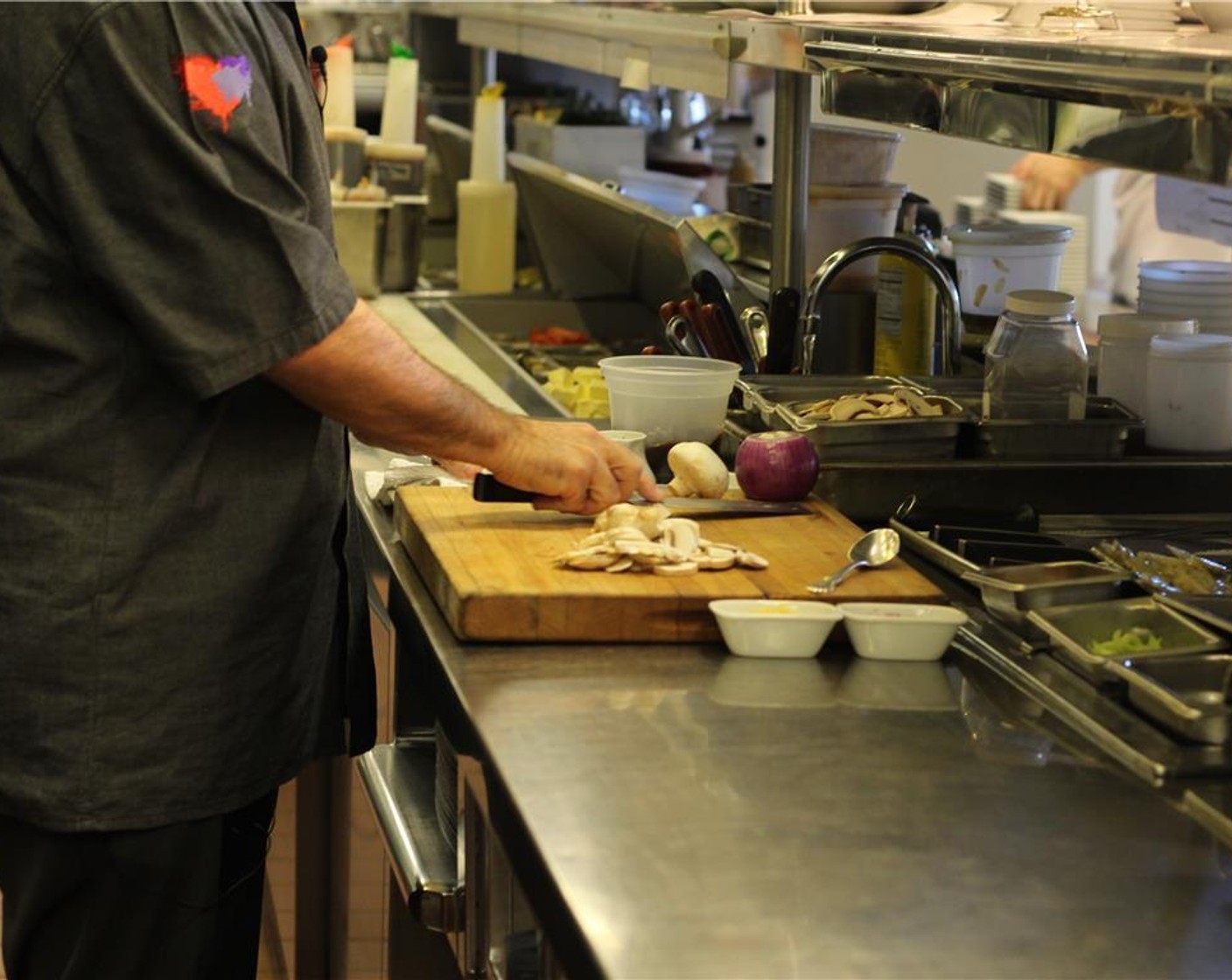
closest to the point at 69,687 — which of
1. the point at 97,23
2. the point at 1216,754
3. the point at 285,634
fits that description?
the point at 285,634

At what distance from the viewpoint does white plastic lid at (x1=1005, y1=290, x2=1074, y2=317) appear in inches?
83.5

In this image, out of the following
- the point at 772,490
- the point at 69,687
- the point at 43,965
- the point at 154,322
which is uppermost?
the point at 154,322

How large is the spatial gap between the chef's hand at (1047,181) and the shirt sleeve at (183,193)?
4874 mm

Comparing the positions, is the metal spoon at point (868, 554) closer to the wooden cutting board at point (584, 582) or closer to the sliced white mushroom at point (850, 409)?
the wooden cutting board at point (584, 582)

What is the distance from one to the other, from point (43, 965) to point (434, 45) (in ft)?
15.3

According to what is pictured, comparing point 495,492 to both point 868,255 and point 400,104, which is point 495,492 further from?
point 400,104

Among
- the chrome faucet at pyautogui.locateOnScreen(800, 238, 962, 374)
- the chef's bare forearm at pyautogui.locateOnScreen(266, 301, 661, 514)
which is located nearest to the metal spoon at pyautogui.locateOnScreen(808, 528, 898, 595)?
the chef's bare forearm at pyautogui.locateOnScreen(266, 301, 661, 514)

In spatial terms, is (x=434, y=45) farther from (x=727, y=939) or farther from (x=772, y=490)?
(x=727, y=939)

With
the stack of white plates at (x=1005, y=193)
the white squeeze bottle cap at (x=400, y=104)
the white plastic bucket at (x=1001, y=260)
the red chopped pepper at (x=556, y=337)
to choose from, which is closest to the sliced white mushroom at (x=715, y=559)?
the white plastic bucket at (x=1001, y=260)

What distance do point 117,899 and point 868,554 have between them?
29.8 inches

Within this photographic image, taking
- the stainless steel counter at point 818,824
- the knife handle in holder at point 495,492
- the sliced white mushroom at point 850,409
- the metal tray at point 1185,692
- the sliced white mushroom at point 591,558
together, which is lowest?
the stainless steel counter at point 818,824

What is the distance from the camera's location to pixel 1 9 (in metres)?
1.49

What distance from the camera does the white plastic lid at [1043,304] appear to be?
6.96ft

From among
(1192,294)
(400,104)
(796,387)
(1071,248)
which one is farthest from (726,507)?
(1071,248)
